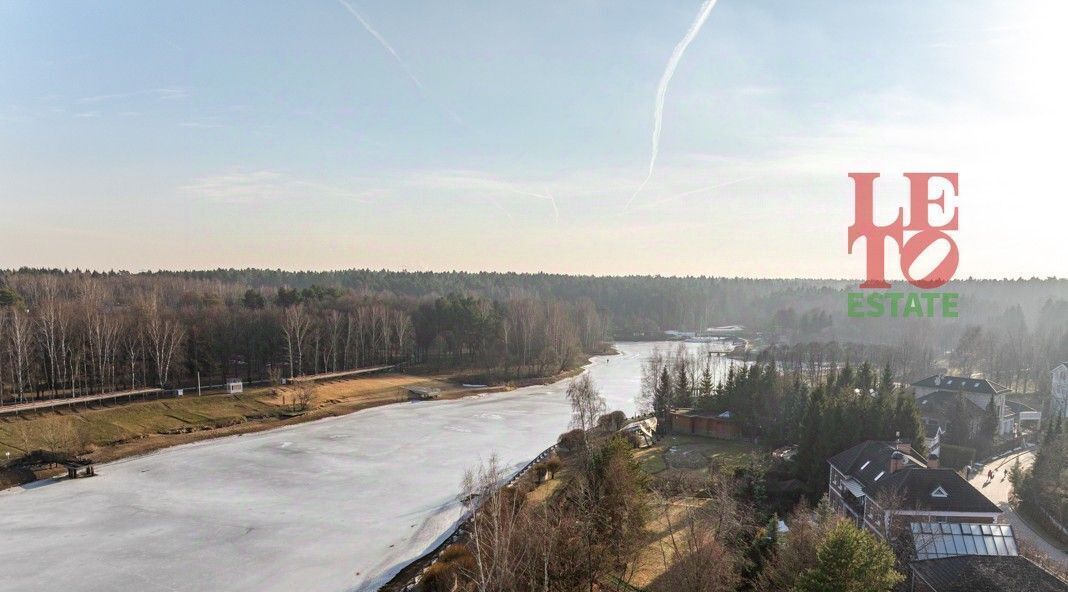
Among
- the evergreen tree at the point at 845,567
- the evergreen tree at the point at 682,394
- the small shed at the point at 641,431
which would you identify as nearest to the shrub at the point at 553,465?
the small shed at the point at 641,431

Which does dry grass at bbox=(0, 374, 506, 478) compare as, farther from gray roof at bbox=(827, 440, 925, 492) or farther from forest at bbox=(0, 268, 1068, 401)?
gray roof at bbox=(827, 440, 925, 492)

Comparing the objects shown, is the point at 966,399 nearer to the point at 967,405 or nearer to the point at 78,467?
the point at 967,405

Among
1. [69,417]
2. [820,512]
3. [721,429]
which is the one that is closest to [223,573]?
[820,512]

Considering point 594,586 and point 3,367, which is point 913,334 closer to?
point 594,586

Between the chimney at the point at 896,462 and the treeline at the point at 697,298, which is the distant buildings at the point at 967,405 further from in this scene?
the treeline at the point at 697,298

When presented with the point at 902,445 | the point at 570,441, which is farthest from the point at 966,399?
the point at 570,441

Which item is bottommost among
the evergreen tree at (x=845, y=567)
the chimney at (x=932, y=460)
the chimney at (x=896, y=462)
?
the chimney at (x=932, y=460)
